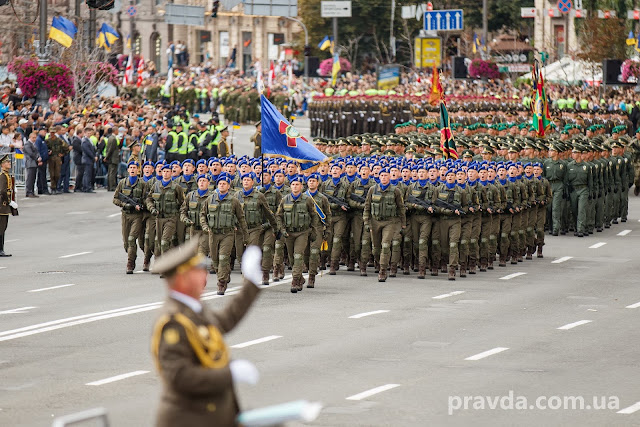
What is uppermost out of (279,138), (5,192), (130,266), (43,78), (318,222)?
(43,78)

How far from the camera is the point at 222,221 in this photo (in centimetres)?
2023

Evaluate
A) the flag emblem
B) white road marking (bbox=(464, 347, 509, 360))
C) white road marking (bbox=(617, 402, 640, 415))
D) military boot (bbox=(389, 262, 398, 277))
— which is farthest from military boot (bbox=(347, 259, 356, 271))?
white road marking (bbox=(617, 402, 640, 415))

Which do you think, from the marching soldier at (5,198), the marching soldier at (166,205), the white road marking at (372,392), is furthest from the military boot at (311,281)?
the white road marking at (372,392)

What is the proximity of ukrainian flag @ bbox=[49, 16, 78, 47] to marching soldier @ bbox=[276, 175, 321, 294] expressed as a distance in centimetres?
2296

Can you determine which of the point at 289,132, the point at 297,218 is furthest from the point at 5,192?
the point at 297,218

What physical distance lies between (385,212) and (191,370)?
14.7m

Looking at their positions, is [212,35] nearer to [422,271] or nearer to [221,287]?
[422,271]

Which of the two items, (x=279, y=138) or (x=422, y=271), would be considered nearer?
(x=422, y=271)


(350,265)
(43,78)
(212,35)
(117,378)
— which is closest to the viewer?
(117,378)

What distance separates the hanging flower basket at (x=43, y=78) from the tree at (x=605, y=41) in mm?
24954

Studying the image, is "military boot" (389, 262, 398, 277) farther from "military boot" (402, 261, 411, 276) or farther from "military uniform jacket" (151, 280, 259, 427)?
"military uniform jacket" (151, 280, 259, 427)

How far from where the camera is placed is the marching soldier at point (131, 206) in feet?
74.0

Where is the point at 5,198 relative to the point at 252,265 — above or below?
below

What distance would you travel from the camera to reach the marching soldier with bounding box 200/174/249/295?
2016 cm
